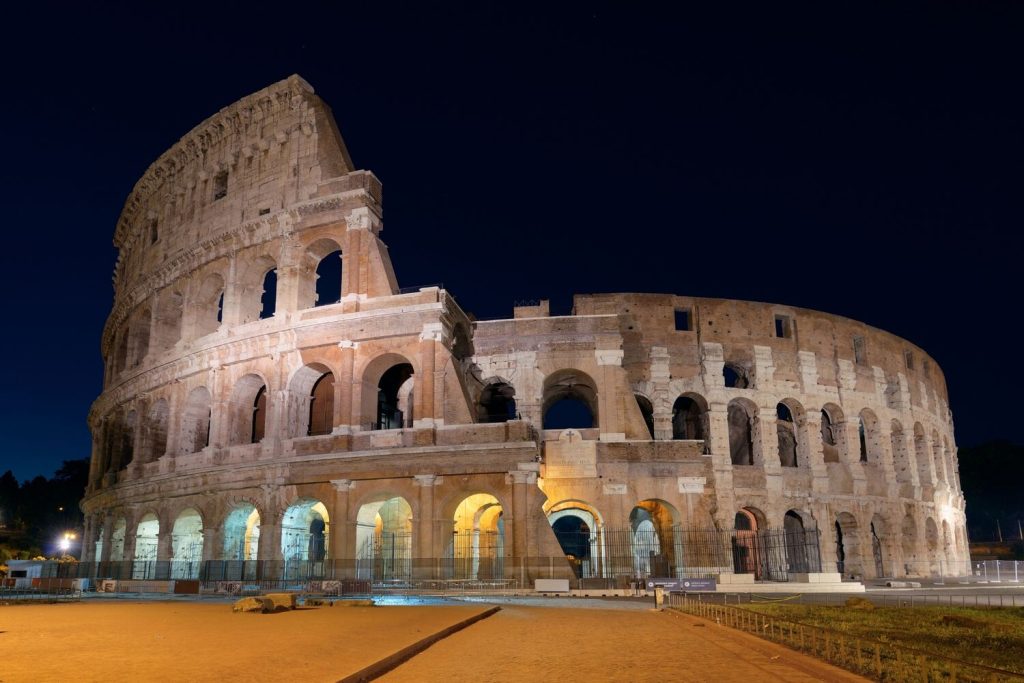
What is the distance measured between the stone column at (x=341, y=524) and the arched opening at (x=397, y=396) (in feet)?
15.3

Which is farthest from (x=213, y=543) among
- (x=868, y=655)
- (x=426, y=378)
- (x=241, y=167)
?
(x=868, y=655)

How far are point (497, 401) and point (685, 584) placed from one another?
1136 centimetres

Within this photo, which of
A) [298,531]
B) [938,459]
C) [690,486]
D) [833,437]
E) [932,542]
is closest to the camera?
[298,531]

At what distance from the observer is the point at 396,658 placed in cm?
878

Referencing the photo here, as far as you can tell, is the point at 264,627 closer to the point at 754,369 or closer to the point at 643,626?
the point at 643,626

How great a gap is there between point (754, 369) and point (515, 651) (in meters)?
23.2

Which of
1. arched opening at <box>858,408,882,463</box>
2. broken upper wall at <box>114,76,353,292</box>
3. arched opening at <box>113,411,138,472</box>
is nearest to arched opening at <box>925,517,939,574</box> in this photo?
arched opening at <box>858,408,882,463</box>

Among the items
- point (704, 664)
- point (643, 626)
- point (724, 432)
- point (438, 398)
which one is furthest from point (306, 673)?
point (724, 432)

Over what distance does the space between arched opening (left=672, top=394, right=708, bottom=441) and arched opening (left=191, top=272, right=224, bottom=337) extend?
1768 centimetres

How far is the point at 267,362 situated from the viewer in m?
26.7

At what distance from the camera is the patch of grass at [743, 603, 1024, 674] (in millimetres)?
10148

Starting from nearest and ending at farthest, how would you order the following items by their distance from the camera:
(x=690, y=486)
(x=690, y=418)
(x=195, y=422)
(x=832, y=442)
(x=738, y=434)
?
(x=690, y=486)
(x=195, y=422)
(x=690, y=418)
(x=832, y=442)
(x=738, y=434)

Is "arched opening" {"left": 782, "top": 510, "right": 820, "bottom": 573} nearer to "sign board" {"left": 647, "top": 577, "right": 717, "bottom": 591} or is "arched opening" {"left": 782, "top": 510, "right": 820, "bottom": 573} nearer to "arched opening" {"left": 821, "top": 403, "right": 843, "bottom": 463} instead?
"arched opening" {"left": 821, "top": 403, "right": 843, "bottom": 463}

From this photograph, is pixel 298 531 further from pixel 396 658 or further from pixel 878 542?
pixel 878 542
